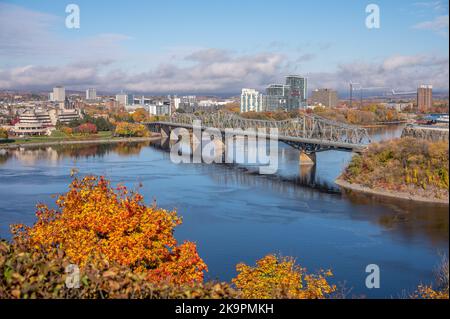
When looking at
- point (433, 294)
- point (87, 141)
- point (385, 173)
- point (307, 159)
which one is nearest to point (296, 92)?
point (87, 141)

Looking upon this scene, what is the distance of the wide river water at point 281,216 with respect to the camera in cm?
476

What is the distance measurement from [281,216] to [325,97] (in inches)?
1349

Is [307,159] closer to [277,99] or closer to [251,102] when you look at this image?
[277,99]

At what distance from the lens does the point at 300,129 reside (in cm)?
1620

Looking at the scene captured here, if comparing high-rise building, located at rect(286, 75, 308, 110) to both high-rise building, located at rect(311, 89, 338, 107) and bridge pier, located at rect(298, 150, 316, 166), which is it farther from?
bridge pier, located at rect(298, 150, 316, 166)

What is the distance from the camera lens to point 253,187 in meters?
9.43

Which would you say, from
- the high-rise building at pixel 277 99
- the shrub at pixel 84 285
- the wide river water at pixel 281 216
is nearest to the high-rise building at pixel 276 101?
the high-rise building at pixel 277 99

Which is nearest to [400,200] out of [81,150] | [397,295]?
[397,295]

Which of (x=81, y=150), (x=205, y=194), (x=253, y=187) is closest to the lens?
(x=205, y=194)

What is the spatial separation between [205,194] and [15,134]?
47.3 feet

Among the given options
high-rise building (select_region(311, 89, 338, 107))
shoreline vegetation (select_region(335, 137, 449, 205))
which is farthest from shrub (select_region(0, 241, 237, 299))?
high-rise building (select_region(311, 89, 338, 107))

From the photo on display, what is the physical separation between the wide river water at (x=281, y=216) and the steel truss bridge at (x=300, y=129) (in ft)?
1.74
